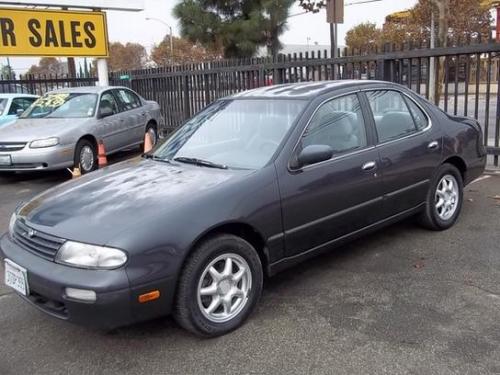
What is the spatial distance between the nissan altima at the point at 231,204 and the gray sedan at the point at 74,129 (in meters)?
4.55

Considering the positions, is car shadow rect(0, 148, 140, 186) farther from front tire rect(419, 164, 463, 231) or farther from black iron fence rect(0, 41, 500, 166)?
front tire rect(419, 164, 463, 231)

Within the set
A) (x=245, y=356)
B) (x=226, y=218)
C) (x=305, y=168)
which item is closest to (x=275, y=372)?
(x=245, y=356)

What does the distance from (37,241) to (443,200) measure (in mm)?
3780

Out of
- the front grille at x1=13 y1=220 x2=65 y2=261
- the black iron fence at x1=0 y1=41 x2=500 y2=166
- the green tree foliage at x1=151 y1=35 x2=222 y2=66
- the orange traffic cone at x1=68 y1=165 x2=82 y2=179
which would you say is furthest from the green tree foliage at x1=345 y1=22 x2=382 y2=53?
the front grille at x1=13 y1=220 x2=65 y2=261

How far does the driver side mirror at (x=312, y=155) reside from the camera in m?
3.77

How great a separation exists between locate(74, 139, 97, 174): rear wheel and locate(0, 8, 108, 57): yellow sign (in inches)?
161

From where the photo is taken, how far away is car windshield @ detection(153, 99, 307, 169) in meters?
3.94

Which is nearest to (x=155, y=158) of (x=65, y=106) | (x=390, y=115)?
(x=390, y=115)

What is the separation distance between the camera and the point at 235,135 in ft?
13.8

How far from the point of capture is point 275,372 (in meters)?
2.97

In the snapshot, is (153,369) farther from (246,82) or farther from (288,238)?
(246,82)

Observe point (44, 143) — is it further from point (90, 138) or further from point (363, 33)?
point (363, 33)

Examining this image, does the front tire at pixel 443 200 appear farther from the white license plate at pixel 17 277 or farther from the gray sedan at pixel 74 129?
the gray sedan at pixel 74 129

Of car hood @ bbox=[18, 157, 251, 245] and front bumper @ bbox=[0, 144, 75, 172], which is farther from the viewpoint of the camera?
front bumper @ bbox=[0, 144, 75, 172]
